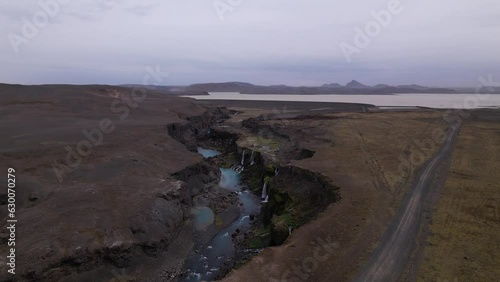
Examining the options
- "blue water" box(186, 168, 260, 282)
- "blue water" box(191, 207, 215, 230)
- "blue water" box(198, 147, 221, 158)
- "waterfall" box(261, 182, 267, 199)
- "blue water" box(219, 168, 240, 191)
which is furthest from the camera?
"blue water" box(198, 147, 221, 158)

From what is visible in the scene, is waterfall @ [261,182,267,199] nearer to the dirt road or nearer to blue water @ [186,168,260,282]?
blue water @ [186,168,260,282]

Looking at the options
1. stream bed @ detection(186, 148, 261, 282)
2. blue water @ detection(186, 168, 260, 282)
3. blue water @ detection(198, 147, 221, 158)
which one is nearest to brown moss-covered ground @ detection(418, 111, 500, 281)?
stream bed @ detection(186, 148, 261, 282)

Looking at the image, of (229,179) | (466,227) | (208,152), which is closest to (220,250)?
(466,227)

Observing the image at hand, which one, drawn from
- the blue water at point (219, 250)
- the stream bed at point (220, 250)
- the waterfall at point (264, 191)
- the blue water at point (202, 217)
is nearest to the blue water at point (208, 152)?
the stream bed at point (220, 250)

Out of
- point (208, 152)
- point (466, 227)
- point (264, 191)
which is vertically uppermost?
point (466, 227)

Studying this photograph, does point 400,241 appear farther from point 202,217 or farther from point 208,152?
point 208,152

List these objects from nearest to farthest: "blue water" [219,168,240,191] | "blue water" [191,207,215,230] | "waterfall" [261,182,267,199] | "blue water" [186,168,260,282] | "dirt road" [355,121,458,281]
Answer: "dirt road" [355,121,458,281]
"blue water" [186,168,260,282]
"blue water" [191,207,215,230]
"waterfall" [261,182,267,199]
"blue water" [219,168,240,191]
